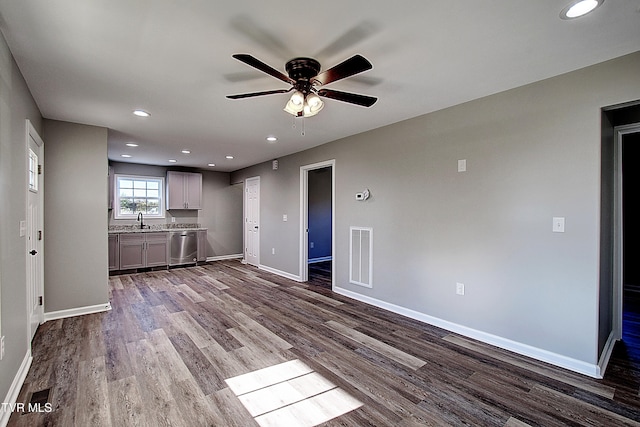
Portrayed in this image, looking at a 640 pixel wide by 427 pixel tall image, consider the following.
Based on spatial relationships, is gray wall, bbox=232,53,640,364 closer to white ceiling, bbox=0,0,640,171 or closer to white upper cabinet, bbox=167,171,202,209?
white ceiling, bbox=0,0,640,171

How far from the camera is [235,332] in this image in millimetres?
3127

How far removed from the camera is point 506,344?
8.95 ft

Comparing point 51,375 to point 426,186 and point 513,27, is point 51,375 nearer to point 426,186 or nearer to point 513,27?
point 426,186

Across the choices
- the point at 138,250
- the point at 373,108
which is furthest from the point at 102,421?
the point at 138,250

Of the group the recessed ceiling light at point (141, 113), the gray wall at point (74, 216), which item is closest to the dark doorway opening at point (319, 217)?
the recessed ceiling light at point (141, 113)

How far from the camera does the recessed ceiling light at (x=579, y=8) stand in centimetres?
157

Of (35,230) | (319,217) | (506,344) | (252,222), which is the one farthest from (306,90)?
(319,217)

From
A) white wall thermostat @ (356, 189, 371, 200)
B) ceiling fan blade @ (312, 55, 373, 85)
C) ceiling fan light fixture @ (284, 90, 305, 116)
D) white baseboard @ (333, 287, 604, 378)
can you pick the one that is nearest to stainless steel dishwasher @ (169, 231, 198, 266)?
white wall thermostat @ (356, 189, 371, 200)

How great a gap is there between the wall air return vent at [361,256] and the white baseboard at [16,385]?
11.6ft

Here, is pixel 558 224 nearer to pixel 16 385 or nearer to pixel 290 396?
pixel 290 396

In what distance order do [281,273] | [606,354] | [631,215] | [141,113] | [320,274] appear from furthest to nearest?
[320,274]
[281,273]
[631,215]
[141,113]
[606,354]

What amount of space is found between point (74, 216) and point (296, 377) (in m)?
3.53

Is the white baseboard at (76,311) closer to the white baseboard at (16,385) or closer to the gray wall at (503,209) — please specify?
the white baseboard at (16,385)

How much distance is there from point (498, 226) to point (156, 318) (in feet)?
13.2
